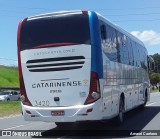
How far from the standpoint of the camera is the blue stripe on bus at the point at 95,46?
1189 centimetres

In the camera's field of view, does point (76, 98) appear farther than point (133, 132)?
No

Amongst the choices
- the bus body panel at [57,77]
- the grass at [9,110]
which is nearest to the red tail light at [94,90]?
the bus body panel at [57,77]

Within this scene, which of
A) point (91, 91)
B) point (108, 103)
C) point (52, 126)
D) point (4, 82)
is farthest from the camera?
point (4, 82)

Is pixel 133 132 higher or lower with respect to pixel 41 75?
lower

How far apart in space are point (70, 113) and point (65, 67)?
55.9 inches

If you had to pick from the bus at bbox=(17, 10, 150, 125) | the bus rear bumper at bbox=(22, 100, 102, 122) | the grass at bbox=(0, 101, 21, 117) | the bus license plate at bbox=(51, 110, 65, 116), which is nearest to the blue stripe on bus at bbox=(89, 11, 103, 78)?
the bus at bbox=(17, 10, 150, 125)

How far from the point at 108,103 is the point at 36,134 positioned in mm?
2674

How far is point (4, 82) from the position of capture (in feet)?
298

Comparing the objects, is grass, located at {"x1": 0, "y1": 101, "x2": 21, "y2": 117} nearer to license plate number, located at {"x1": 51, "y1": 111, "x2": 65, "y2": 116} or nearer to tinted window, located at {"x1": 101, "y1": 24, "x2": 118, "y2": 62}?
tinted window, located at {"x1": 101, "y1": 24, "x2": 118, "y2": 62}

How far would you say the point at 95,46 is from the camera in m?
11.9

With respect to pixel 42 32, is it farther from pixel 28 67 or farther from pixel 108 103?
pixel 108 103

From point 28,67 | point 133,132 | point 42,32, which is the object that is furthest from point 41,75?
point 133,132

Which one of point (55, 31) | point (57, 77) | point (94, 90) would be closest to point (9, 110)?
point (57, 77)

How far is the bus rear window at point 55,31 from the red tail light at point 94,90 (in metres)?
1.09
